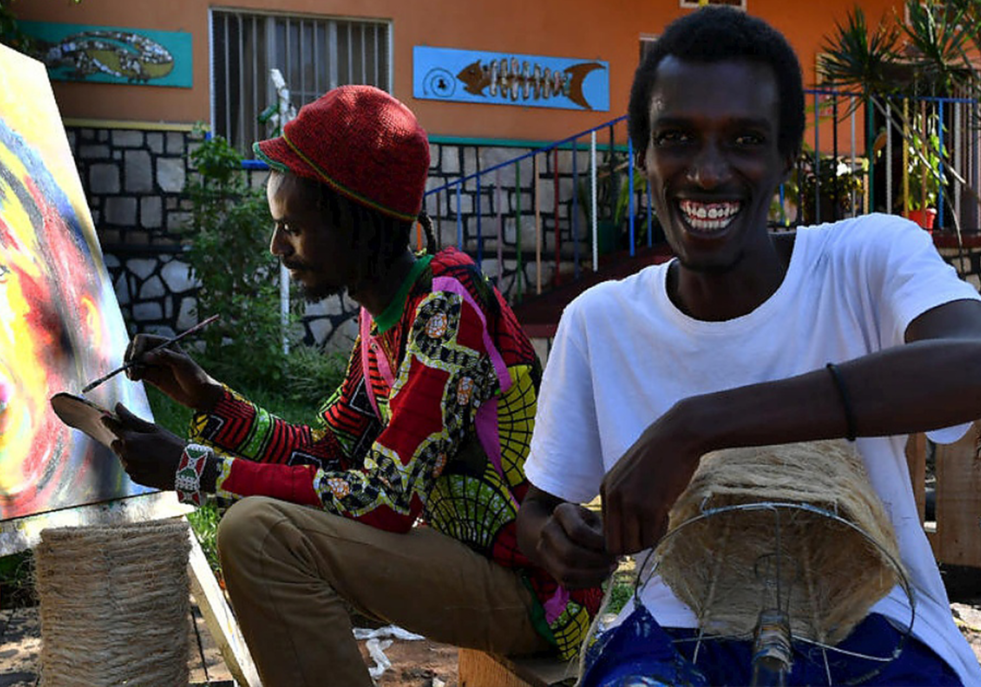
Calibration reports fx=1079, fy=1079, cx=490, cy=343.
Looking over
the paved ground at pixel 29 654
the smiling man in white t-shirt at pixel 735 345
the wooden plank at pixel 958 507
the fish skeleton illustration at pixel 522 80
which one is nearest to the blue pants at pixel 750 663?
the smiling man in white t-shirt at pixel 735 345

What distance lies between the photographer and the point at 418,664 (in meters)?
3.46

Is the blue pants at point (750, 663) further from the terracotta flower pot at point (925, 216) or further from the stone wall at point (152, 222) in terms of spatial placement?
the terracotta flower pot at point (925, 216)

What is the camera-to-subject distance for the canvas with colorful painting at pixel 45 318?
2.56 m

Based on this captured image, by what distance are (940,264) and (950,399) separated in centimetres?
30

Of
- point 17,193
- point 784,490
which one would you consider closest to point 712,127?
point 784,490

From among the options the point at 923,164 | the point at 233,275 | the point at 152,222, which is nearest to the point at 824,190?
the point at 923,164

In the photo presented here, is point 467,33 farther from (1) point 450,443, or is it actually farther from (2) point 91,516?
(1) point 450,443

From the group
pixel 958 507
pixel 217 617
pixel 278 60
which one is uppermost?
pixel 278 60

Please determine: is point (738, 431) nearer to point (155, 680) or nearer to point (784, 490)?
point (784, 490)

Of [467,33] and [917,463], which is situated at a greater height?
[467,33]

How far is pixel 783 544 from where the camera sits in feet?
4.69

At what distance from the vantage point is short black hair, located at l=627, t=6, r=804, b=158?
167 cm

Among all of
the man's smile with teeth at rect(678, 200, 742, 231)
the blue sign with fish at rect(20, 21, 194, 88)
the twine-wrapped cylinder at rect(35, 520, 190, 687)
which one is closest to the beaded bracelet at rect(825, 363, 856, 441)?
the man's smile with teeth at rect(678, 200, 742, 231)

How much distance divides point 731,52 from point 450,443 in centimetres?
104
